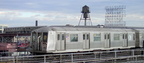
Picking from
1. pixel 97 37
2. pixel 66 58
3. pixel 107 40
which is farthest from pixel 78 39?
pixel 107 40

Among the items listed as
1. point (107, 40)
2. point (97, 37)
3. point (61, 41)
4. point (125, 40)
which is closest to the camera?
point (61, 41)

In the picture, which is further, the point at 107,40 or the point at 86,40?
the point at 107,40

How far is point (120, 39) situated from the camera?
1171 inches

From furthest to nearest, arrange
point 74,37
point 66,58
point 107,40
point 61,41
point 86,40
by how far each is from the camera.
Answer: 1. point 107,40
2. point 86,40
3. point 74,37
4. point 61,41
5. point 66,58

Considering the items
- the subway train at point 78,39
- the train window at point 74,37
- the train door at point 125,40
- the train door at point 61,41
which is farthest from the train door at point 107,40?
the train door at point 61,41

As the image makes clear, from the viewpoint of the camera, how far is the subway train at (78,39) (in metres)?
23.3

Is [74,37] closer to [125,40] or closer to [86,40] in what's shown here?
[86,40]

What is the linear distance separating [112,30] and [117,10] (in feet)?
202

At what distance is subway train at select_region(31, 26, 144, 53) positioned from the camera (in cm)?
2333

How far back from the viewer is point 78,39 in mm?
25188

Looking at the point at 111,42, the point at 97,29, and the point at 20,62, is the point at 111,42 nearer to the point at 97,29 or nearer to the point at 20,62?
the point at 97,29

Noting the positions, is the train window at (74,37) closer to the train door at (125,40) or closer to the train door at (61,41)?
the train door at (61,41)

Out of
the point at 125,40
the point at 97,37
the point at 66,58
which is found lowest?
the point at 66,58

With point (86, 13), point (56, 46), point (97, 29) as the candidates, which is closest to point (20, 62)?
point (56, 46)
